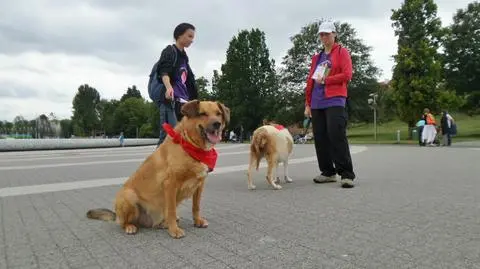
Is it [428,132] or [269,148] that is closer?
[269,148]

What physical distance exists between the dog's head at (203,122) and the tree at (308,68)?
51020 millimetres

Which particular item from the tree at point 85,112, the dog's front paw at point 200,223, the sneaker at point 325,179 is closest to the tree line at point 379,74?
the sneaker at point 325,179

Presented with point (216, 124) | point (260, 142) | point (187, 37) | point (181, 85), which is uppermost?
point (187, 37)

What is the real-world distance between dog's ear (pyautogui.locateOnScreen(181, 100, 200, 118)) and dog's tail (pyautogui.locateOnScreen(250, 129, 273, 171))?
3.15m

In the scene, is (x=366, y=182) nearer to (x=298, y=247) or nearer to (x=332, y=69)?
(x=332, y=69)

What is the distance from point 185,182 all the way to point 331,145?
380cm

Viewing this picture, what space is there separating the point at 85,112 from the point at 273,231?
14669cm

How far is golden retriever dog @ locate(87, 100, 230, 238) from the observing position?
11.9 ft

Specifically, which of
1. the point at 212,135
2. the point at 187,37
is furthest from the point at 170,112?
the point at 212,135

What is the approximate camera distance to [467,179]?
6.96 m

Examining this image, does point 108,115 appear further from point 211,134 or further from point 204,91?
point 211,134

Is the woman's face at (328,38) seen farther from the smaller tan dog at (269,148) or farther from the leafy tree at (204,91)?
the leafy tree at (204,91)

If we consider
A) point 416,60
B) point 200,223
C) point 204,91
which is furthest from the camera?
point 204,91

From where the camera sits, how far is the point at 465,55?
140 ft
